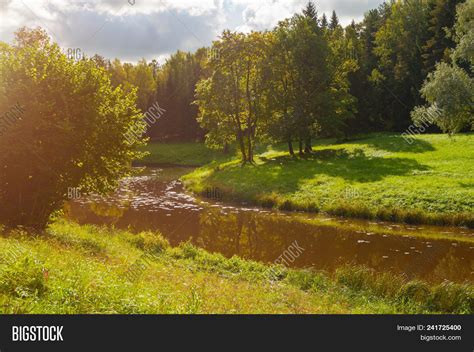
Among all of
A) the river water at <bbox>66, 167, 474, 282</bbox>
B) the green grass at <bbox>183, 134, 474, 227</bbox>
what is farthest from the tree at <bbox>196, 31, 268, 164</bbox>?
the river water at <bbox>66, 167, 474, 282</bbox>

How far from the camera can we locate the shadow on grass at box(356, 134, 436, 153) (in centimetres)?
5097

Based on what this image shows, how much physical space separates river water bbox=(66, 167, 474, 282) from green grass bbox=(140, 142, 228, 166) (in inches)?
1719

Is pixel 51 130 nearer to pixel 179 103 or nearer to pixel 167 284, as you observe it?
pixel 167 284

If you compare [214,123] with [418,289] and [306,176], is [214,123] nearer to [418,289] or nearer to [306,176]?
[306,176]

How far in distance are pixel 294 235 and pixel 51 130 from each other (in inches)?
628

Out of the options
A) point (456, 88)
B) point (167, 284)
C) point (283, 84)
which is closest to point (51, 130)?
point (167, 284)

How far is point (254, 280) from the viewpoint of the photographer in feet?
59.5

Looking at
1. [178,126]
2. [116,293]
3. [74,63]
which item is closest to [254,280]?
[116,293]

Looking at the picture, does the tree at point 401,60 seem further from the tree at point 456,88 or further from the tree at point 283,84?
the tree at point 456,88

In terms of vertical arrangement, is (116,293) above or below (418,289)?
above

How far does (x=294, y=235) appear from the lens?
1099 inches

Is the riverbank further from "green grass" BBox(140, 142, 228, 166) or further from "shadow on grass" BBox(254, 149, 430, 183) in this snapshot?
"shadow on grass" BBox(254, 149, 430, 183)
